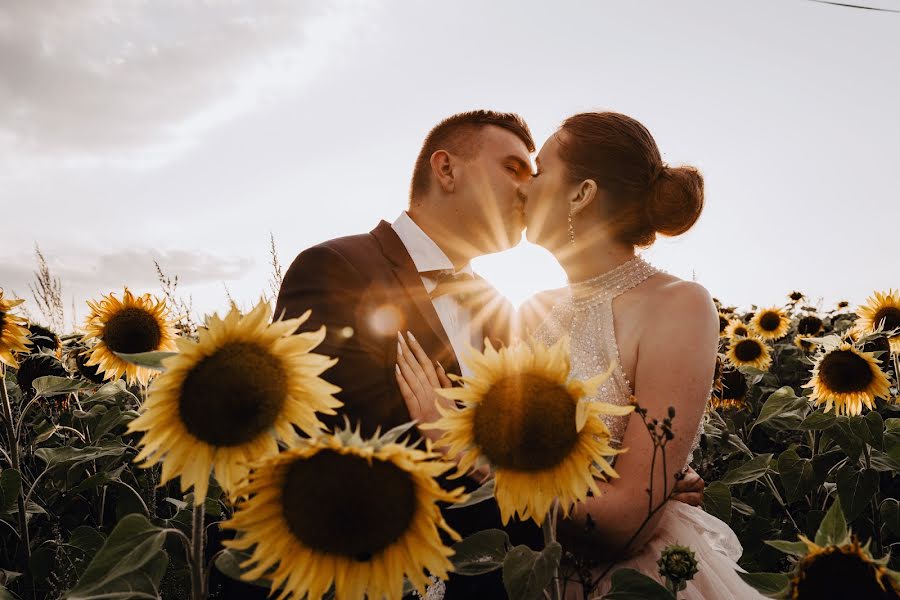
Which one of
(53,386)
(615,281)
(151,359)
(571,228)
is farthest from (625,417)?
(53,386)

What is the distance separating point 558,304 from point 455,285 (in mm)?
774

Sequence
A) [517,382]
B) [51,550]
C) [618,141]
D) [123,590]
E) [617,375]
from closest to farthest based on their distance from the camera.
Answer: [123,590] < [517,382] < [51,550] < [617,375] < [618,141]

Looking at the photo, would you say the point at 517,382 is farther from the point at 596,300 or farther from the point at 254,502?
the point at 596,300

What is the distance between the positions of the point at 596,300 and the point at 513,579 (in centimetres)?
216

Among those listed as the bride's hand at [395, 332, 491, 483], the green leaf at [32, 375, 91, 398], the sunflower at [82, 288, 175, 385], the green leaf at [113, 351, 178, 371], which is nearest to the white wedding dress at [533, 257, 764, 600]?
the bride's hand at [395, 332, 491, 483]

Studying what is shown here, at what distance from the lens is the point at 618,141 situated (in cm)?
312

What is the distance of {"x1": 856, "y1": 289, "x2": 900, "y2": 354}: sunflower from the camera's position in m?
4.72

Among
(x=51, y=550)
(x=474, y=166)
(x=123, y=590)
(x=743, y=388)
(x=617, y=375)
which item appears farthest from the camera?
(x=743, y=388)

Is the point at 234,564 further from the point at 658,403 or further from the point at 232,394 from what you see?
the point at 658,403

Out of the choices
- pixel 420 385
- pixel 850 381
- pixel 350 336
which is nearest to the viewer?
pixel 420 385

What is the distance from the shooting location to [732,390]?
15.8ft

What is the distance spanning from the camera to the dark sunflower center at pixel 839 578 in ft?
3.37

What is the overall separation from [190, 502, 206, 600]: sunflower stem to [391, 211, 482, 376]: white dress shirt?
97.7 inches

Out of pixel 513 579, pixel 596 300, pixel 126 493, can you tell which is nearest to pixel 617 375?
pixel 596 300
